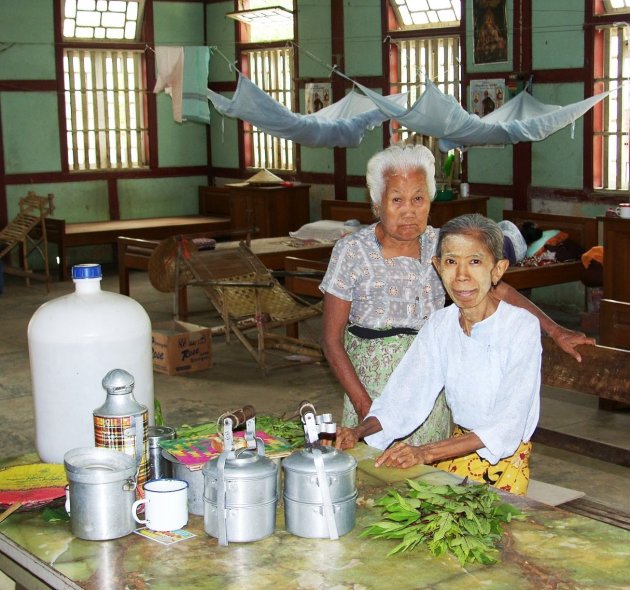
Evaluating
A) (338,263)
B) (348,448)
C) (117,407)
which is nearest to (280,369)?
(338,263)

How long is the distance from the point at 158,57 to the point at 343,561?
30.0 feet

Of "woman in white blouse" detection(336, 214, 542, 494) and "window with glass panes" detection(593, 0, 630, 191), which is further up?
"window with glass panes" detection(593, 0, 630, 191)

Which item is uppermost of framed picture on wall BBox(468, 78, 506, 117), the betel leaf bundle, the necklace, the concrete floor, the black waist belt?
framed picture on wall BBox(468, 78, 506, 117)

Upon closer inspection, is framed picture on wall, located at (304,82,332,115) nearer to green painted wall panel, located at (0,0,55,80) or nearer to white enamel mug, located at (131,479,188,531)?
green painted wall panel, located at (0,0,55,80)

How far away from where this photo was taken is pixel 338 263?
340 cm

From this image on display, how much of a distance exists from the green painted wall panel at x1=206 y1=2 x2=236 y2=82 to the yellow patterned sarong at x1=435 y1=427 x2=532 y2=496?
35.8 feet

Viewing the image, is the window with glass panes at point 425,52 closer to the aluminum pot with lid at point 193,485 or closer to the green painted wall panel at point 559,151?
the green painted wall panel at point 559,151

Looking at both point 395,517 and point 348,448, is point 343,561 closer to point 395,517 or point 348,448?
point 395,517

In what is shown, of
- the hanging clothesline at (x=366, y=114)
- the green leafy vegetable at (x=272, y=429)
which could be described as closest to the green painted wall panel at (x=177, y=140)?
the hanging clothesline at (x=366, y=114)

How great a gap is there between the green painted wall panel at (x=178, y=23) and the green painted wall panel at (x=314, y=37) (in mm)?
1998

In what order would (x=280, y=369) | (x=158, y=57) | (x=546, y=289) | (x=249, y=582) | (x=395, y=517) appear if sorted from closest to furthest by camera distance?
(x=249, y=582) < (x=395, y=517) < (x=280, y=369) < (x=546, y=289) < (x=158, y=57)

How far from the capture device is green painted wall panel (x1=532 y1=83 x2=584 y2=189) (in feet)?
31.0

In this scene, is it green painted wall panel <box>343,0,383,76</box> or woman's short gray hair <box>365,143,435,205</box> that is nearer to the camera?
woman's short gray hair <box>365,143,435,205</box>

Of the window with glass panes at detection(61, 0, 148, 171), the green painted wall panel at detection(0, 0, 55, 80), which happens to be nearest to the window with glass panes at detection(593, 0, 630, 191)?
the window with glass panes at detection(61, 0, 148, 171)
